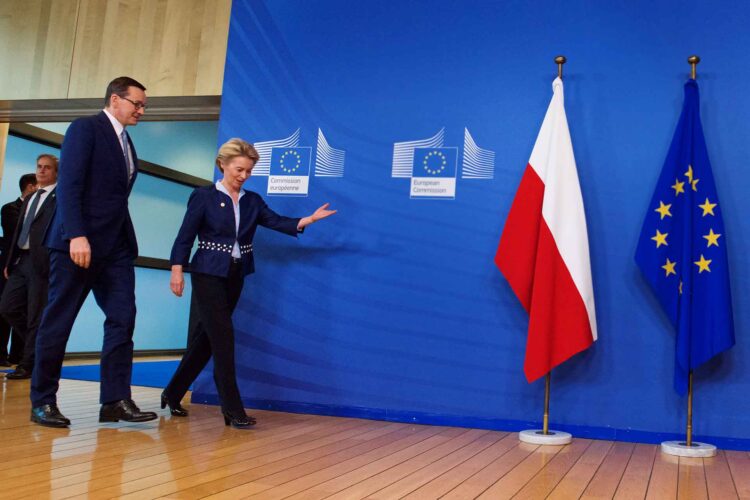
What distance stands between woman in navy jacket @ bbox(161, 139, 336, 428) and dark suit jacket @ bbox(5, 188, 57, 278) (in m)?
1.41

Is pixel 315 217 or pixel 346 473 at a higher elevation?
pixel 315 217

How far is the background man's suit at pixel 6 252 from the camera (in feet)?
18.4

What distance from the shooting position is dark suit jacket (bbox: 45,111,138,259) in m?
3.25

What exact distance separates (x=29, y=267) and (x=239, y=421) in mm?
2402

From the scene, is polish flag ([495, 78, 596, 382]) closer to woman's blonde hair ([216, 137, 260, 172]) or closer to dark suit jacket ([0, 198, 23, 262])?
woman's blonde hair ([216, 137, 260, 172])

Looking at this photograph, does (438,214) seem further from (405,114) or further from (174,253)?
(174,253)

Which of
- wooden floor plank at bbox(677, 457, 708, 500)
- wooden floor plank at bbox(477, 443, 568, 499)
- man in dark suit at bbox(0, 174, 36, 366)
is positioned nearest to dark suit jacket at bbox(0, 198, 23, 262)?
man in dark suit at bbox(0, 174, 36, 366)

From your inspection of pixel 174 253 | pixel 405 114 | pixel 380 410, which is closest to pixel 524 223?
pixel 405 114

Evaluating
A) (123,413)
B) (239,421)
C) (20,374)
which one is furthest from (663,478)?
(20,374)

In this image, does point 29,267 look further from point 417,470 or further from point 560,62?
point 560,62

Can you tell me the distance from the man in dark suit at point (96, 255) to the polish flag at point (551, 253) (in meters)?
1.78

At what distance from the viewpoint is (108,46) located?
5.12 meters

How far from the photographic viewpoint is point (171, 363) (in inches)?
274

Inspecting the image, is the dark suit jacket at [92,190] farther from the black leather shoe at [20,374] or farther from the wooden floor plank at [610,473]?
the wooden floor plank at [610,473]
